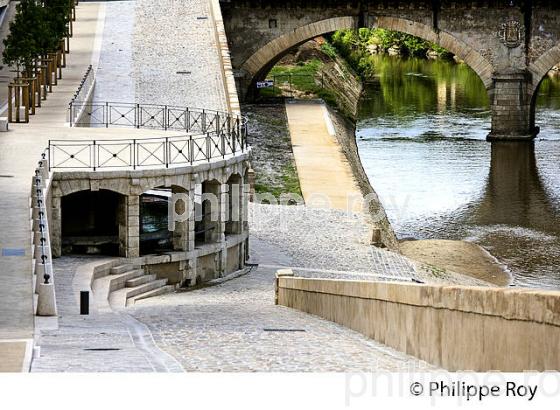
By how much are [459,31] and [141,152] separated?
121 feet

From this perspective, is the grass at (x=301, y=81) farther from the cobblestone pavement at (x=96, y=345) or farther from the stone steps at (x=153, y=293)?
the cobblestone pavement at (x=96, y=345)

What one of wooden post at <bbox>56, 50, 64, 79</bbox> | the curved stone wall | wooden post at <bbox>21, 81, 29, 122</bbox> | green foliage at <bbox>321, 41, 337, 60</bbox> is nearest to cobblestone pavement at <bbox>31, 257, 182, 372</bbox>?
the curved stone wall

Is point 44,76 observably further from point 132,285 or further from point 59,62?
point 132,285

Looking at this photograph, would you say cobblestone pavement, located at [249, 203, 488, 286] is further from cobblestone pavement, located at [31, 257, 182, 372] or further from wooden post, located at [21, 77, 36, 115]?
cobblestone pavement, located at [31, 257, 182, 372]

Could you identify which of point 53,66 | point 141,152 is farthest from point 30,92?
point 141,152

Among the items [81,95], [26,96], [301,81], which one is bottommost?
[26,96]

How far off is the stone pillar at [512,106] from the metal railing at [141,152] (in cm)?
3370

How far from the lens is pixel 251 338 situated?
26.4m

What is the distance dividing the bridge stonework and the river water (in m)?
2.19

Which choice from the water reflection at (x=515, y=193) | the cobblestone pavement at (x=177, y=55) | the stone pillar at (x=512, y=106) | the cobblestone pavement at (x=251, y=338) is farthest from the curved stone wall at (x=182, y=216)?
the stone pillar at (x=512, y=106)

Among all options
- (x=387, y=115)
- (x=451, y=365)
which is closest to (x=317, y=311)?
(x=451, y=365)

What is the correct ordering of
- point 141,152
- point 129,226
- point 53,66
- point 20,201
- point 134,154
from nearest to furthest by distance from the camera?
point 20,201
point 129,226
point 134,154
point 141,152
point 53,66

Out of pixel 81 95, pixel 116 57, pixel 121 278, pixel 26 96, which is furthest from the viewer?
pixel 116 57

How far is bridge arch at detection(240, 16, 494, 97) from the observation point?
235 ft
